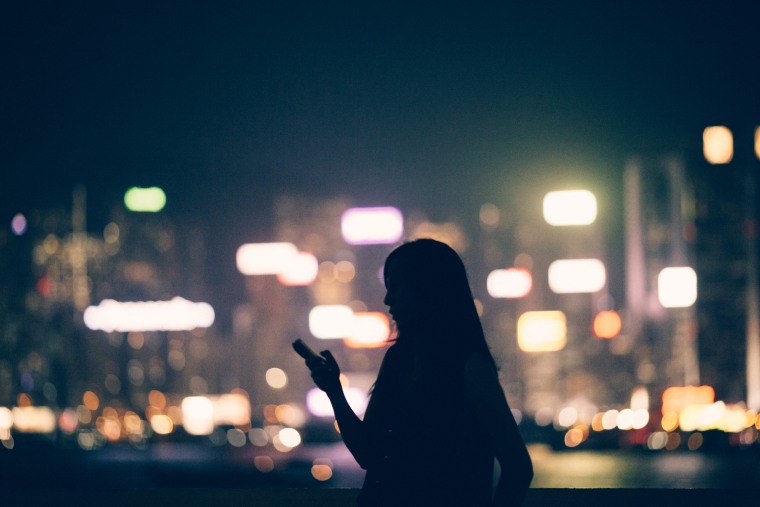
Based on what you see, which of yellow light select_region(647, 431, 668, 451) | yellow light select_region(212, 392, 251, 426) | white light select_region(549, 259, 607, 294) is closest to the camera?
white light select_region(549, 259, 607, 294)

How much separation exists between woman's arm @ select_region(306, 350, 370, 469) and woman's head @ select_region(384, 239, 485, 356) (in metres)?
0.24

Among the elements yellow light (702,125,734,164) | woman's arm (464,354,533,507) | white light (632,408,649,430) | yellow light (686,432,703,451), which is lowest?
woman's arm (464,354,533,507)

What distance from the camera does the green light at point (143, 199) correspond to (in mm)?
42678

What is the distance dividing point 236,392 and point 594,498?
392 feet

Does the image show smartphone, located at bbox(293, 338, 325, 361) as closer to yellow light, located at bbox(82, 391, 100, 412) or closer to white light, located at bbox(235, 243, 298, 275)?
white light, located at bbox(235, 243, 298, 275)

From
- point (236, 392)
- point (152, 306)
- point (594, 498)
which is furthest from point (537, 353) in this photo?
point (594, 498)

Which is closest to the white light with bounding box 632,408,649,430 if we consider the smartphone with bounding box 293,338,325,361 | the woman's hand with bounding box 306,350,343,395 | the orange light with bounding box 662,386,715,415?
the orange light with bounding box 662,386,715,415

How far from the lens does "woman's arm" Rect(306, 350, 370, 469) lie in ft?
8.52

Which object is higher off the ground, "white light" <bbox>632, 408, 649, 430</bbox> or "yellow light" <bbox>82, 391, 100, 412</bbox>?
"yellow light" <bbox>82, 391, 100, 412</bbox>

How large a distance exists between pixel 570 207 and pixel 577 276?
20.3 metres

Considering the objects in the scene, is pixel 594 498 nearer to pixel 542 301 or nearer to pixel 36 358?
pixel 36 358

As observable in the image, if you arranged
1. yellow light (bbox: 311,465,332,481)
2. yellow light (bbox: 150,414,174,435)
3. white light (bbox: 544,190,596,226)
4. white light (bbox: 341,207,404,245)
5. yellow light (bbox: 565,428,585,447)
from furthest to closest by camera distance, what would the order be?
yellow light (bbox: 150,414,174,435) < yellow light (bbox: 565,428,585,447) < yellow light (bbox: 311,465,332,481) < white light (bbox: 544,190,596,226) < white light (bbox: 341,207,404,245)

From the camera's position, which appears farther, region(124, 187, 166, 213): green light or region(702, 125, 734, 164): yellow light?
region(702, 125, 734, 164): yellow light

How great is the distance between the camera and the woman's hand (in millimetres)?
2674
